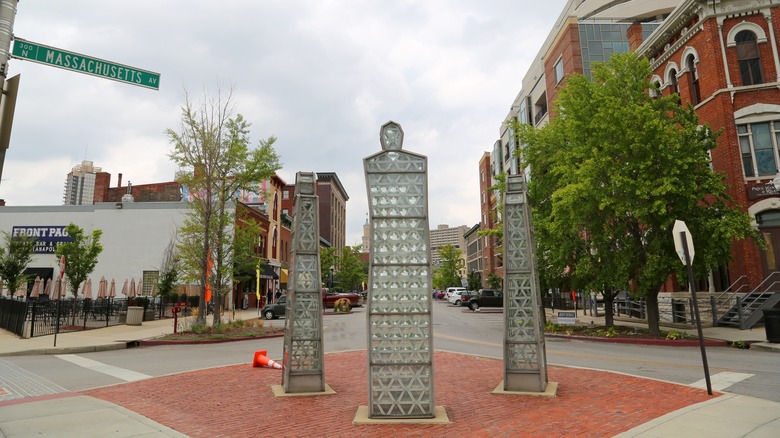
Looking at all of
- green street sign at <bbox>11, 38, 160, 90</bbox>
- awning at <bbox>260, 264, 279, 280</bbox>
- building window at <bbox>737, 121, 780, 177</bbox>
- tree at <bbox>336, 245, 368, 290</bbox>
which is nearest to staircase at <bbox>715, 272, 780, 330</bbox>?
building window at <bbox>737, 121, 780, 177</bbox>

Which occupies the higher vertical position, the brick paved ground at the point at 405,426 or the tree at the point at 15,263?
the tree at the point at 15,263

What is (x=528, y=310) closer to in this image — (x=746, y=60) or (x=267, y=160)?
(x=267, y=160)

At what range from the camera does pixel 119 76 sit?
6.06 meters

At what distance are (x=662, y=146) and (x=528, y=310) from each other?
11760 millimetres

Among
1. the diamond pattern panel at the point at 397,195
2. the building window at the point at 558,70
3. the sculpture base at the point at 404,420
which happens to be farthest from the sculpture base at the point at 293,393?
the building window at the point at 558,70

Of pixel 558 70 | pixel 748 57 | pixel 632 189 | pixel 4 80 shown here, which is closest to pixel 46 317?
pixel 4 80

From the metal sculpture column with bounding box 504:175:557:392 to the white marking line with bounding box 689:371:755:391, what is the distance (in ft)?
9.86

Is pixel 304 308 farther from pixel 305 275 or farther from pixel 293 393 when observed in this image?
pixel 293 393

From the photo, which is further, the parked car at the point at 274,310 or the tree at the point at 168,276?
the parked car at the point at 274,310

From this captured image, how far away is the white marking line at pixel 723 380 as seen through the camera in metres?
8.61

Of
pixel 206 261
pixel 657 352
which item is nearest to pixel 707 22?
pixel 657 352

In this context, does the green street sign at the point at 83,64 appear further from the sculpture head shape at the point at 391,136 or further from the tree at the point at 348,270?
the tree at the point at 348,270

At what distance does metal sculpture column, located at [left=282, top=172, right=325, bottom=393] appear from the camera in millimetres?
8359

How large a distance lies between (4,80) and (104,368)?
872 cm
